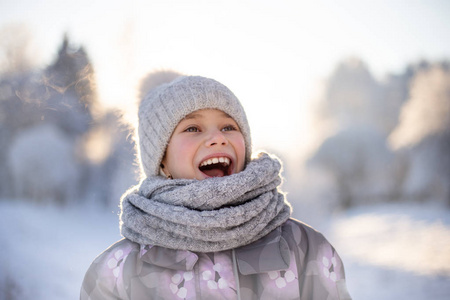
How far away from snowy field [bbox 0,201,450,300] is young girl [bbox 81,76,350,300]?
5.34 feet

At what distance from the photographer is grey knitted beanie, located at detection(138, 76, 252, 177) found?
117 centimetres

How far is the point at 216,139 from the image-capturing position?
3.57 feet

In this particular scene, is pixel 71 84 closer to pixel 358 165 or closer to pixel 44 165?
pixel 44 165

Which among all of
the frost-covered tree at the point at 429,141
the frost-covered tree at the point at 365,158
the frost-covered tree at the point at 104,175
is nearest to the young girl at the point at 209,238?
the frost-covered tree at the point at 104,175

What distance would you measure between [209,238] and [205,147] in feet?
1.01

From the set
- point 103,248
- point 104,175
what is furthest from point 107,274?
point 104,175

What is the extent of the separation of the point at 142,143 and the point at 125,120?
39cm

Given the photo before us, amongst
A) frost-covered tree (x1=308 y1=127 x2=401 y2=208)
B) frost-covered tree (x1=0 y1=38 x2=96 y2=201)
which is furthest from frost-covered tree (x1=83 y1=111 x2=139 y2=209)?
frost-covered tree (x1=308 y1=127 x2=401 y2=208)

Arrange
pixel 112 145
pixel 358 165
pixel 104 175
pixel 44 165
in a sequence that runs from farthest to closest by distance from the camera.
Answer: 1. pixel 358 165
2. pixel 104 175
3. pixel 44 165
4. pixel 112 145

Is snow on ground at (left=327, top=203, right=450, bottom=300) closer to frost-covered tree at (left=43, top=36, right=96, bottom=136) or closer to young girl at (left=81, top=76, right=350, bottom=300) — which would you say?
young girl at (left=81, top=76, right=350, bottom=300)

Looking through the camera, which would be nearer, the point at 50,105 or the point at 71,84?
the point at 71,84

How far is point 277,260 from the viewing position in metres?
0.95

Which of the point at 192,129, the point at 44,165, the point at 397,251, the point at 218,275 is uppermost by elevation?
the point at 44,165

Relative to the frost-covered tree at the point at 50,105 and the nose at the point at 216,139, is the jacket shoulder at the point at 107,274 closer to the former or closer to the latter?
the nose at the point at 216,139
